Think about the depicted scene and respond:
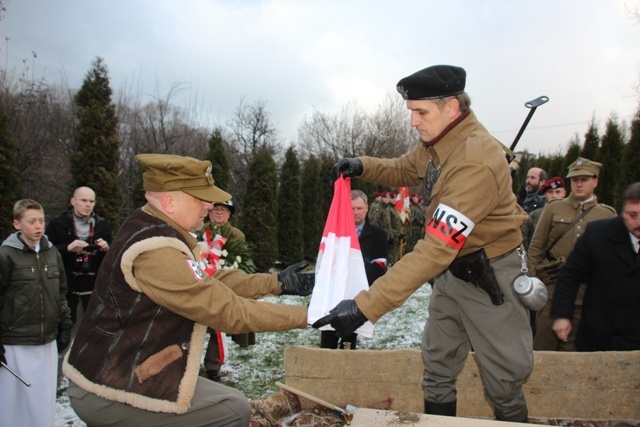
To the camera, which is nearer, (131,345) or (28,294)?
(131,345)

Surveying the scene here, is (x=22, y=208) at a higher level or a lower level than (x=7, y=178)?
lower

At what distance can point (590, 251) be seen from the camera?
382cm

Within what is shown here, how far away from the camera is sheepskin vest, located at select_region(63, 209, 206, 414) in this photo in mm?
2162

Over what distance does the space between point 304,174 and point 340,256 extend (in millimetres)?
13942

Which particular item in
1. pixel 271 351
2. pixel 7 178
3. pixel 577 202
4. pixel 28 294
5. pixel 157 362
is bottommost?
pixel 271 351

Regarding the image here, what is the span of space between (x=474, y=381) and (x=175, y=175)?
9.64 ft

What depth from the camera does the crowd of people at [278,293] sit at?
7.20ft

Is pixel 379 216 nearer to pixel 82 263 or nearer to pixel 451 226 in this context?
pixel 82 263

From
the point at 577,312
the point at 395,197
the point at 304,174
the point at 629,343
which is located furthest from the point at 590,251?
the point at 304,174

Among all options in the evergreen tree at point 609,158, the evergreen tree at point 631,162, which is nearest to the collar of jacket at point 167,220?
the evergreen tree at point 631,162

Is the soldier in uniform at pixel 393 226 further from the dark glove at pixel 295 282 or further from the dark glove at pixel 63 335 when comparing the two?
the dark glove at pixel 295 282

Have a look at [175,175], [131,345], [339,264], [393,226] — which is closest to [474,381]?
[339,264]

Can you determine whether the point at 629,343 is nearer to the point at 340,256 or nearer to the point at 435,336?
the point at 435,336

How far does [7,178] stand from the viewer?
7.11m
